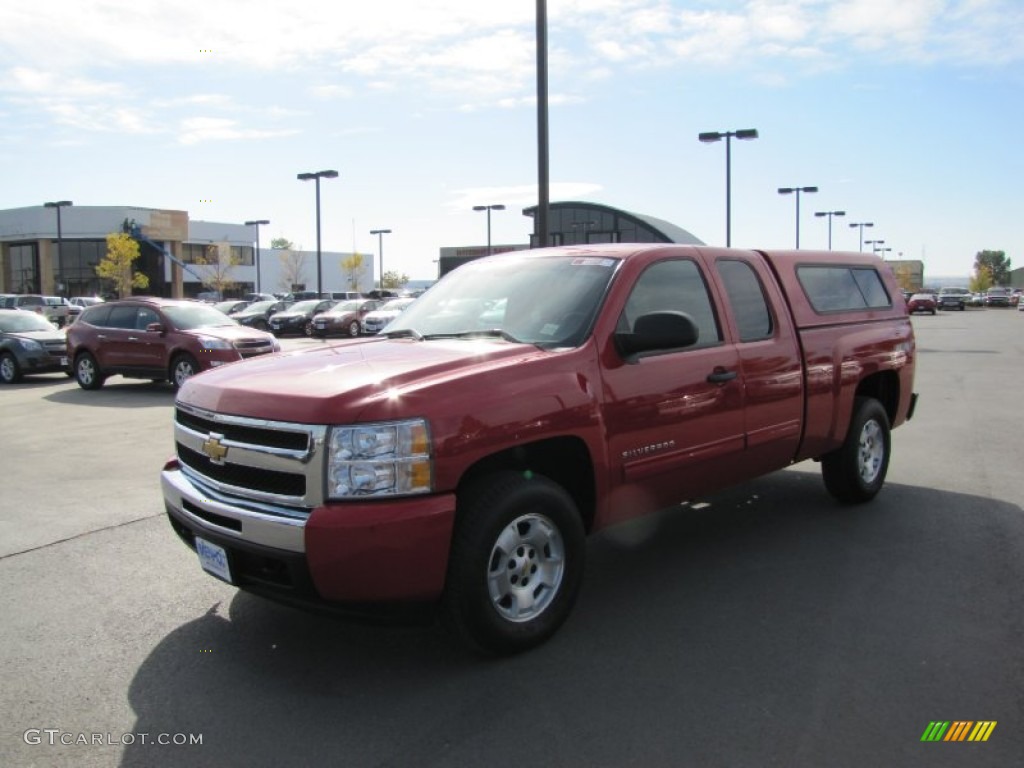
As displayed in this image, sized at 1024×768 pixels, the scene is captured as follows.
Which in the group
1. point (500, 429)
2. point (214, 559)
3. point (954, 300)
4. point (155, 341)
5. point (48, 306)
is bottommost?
point (214, 559)

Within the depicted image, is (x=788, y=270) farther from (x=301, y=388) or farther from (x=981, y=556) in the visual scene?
(x=301, y=388)

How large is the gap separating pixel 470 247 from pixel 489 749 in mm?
85374

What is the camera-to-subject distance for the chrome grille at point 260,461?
3297mm

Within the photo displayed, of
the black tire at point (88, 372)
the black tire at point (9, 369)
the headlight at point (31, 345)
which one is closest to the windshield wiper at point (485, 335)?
the black tire at point (88, 372)

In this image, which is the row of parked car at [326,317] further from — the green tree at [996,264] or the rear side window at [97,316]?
the green tree at [996,264]

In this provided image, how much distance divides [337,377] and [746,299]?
9.26ft

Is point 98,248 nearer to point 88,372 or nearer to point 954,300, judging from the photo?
point 88,372

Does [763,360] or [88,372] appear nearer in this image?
[763,360]

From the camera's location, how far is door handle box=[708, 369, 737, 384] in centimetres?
464

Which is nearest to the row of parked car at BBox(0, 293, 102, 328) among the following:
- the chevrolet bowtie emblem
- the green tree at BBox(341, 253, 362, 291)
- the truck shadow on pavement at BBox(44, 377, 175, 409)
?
the truck shadow on pavement at BBox(44, 377, 175, 409)

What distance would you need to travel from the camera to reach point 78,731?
317 centimetres

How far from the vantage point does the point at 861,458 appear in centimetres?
626

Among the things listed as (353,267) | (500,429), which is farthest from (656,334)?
(353,267)

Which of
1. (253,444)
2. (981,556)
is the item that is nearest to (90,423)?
(253,444)
